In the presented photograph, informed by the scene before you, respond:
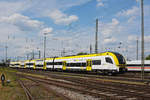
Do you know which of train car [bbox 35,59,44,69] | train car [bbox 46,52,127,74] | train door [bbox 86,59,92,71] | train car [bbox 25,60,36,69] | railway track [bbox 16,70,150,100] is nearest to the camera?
railway track [bbox 16,70,150,100]

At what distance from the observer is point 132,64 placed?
4269cm

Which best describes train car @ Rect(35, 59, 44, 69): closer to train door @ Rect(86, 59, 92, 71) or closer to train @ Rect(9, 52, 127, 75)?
train @ Rect(9, 52, 127, 75)

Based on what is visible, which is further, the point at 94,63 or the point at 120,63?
the point at 94,63

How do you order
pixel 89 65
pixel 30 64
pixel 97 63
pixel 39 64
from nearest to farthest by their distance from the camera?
pixel 97 63
pixel 89 65
pixel 39 64
pixel 30 64

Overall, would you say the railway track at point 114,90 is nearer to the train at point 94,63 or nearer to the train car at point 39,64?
the train at point 94,63

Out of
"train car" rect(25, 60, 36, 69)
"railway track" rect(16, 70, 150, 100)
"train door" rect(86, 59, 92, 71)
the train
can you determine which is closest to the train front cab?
the train

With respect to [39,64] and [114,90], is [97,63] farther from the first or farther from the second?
[39,64]

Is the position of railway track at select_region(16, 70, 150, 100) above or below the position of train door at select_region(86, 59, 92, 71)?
below

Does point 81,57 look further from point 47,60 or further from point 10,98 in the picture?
point 10,98

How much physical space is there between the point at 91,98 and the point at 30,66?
58.5m

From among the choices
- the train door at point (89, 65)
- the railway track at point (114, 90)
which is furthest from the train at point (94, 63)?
the railway track at point (114, 90)

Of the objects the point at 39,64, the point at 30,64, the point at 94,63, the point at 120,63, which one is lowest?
the point at 30,64

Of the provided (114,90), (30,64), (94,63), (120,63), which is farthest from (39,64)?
(114,90)

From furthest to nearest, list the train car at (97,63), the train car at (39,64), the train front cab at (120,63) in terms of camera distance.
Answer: the train car at (39,64) < the train car at (97,63) < the train front cab at (120,63)
